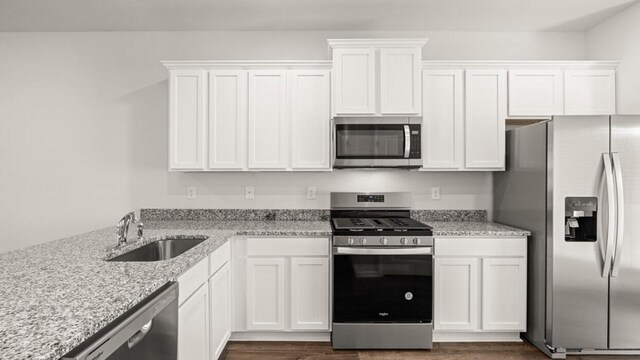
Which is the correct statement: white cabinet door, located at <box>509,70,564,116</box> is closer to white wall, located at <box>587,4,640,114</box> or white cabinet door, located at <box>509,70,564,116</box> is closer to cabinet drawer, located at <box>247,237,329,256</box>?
white wall, located at <box>587,4,640,114</box>

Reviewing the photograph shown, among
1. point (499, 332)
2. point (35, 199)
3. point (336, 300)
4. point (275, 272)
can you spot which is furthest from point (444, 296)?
point (35, 199)

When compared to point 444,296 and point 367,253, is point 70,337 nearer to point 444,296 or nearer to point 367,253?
point 367,253

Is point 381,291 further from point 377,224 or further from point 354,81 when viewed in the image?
point 354,81

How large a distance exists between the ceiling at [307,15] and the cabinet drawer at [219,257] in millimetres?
1938

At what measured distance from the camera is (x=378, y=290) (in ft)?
9.19

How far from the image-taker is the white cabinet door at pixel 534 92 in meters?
3.17

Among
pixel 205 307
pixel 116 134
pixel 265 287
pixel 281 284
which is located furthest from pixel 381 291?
pixel 116 134

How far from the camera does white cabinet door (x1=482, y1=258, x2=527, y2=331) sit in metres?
2.89

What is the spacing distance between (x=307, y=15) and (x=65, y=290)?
9.00 ft

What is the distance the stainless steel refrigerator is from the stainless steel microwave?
0.96m

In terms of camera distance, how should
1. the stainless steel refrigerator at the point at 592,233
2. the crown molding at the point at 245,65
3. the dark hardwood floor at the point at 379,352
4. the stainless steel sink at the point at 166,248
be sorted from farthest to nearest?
the crown molding at the point at 245,65, the dark hardwood floor at the point at 379,352, the stainless steel refrigerator at the point at 592,233, the stainless steel sink at the point at 166,248

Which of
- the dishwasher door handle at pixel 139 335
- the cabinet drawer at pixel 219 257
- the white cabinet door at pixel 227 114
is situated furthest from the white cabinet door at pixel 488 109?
the dishwasher door handle at pixel 139 335

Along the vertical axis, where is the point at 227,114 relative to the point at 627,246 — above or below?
above

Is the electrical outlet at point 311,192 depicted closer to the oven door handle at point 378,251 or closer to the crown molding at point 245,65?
the oven door handle at point 378,251
